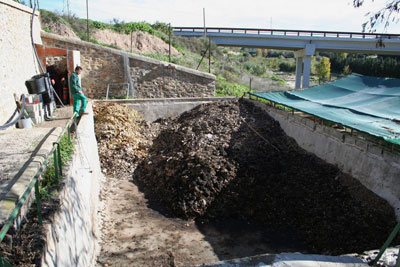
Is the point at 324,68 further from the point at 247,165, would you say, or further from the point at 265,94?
the point at 247,165

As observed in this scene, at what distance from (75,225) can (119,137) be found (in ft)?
24.5

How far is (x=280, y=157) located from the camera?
10586 millimetres

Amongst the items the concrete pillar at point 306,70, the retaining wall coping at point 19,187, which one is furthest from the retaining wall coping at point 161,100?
the concrete pillar at point 306,70

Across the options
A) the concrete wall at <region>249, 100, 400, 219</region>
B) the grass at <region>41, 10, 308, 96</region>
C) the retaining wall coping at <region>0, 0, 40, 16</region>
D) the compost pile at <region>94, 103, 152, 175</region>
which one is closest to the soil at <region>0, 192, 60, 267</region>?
the concrete wall at <region>249, 100, 400, 219</region>

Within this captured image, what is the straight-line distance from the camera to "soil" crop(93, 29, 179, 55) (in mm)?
27750

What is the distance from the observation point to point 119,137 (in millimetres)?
12219

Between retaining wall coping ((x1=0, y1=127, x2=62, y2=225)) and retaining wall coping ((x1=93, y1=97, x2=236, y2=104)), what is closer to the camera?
retaining wall coping ((x1=0, y1=127, x2=62, y2=225))

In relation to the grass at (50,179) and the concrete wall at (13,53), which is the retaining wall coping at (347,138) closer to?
the grass at (50,179)

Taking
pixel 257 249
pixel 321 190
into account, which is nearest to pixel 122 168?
pixel 257 249

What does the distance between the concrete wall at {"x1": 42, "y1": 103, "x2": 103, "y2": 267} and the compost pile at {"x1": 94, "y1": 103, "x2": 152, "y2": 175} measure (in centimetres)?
374

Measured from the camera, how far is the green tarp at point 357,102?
8.03 meters

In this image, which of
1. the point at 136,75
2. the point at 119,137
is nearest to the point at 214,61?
the point at 136,75

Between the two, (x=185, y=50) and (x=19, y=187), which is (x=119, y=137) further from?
(x=185, y=50)

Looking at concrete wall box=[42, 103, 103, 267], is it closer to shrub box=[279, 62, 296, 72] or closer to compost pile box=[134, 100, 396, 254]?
compost pile box=[134, 100, 396, 254]
